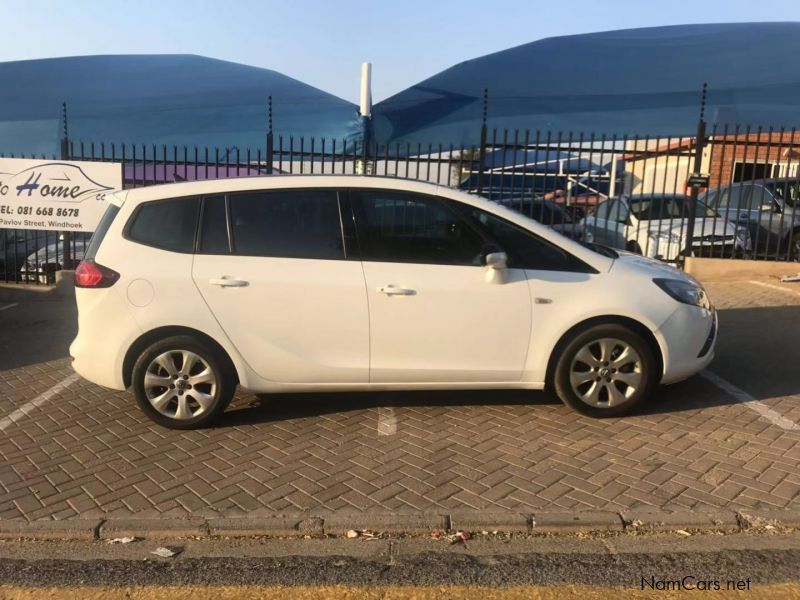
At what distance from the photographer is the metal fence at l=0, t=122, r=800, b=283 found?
32.4 ft

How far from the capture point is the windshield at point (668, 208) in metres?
11.6

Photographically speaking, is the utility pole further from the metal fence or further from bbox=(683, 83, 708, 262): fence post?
bbox=(683, 83, 708, 262): fence post

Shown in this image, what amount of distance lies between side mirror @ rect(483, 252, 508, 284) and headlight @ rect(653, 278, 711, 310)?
1139mm

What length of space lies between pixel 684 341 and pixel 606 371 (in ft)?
2.02

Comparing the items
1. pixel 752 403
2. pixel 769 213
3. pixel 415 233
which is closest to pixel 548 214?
pixel 769 213

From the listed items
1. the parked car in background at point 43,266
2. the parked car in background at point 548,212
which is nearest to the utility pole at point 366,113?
the parked car in background at point 548,212

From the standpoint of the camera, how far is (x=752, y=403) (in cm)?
531

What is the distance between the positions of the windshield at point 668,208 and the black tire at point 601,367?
281 inches

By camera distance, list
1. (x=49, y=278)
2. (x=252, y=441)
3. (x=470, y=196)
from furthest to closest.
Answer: (x=49, y=278) < (x=470, y=196) < (x=252, y=441)

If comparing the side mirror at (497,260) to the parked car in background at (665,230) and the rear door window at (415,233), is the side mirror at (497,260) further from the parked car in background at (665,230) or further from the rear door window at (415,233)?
the parked car in background at (665,230)

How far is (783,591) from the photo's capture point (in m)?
2.96

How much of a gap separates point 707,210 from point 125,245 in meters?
10.3

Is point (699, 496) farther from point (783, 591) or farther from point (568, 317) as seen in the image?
point (568, 317)

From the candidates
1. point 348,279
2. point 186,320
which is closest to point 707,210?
point 348,279
